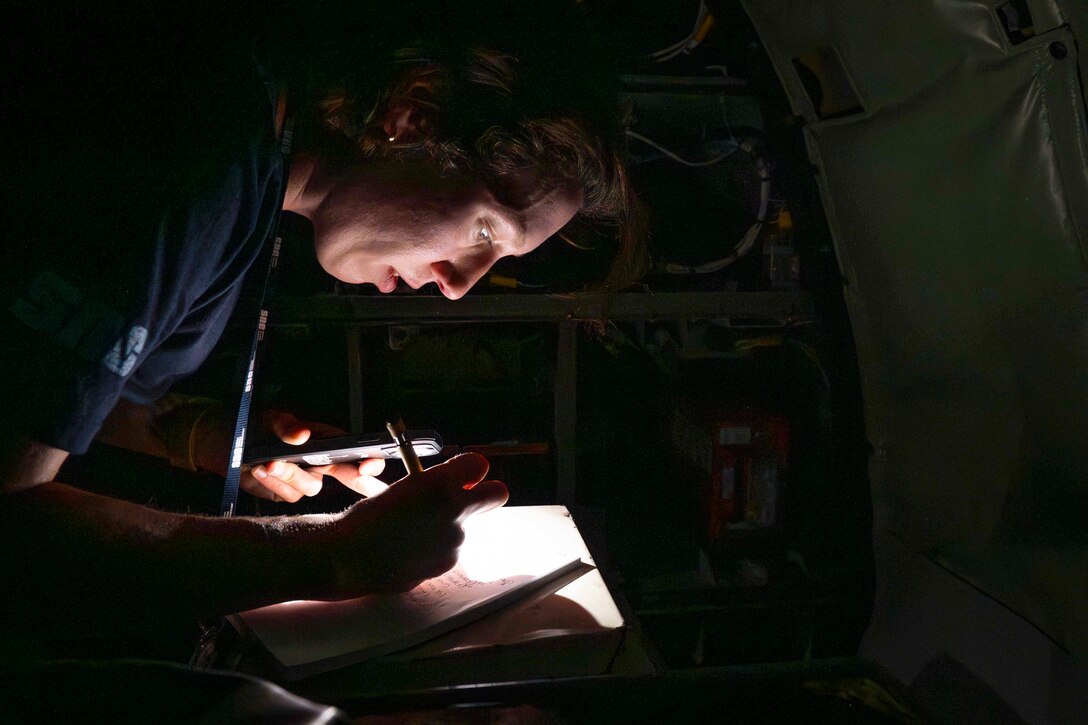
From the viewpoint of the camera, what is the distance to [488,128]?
3.42 feet

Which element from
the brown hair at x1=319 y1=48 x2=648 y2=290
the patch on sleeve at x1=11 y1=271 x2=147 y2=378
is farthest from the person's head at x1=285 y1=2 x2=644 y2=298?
the patch on sleeve at x1=11 y1=271 x2=147 y2=378

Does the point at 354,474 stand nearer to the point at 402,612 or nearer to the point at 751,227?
the point at 402,612

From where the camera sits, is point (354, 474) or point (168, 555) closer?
point (168, 555)

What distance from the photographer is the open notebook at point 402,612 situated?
1.90 ft

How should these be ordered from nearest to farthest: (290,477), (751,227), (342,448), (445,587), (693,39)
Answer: (445,587) < (342,448) < (290,477) < (693,39) < (751,227)

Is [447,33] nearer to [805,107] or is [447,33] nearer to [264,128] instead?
[264,128]

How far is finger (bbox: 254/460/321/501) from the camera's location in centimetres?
97

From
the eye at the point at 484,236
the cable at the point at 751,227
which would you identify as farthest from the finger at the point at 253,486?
the cable at the point at 751,227

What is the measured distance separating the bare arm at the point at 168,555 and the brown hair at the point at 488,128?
59cm

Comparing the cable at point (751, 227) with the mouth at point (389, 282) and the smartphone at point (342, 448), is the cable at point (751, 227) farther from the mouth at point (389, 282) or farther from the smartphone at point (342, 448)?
the smartphone at point (342, 448)

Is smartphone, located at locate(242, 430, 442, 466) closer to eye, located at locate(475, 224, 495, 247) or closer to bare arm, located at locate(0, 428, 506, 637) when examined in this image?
bare arm, located at locate(0, 428, 506, 637)

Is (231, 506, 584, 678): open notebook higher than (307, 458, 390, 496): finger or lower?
lower

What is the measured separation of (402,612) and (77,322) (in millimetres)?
404

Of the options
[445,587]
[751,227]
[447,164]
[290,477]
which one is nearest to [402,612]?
[445,587]
